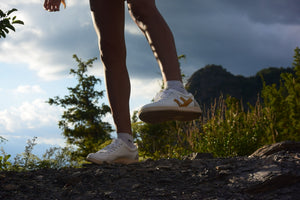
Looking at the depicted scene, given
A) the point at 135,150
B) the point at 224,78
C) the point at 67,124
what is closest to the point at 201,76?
the point at 224,78

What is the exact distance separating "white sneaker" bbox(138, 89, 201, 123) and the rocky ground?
14.9 inches

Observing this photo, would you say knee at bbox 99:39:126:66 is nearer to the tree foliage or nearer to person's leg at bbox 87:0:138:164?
person's leg at bbox 87:0:138:164

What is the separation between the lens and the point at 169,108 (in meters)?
2.28

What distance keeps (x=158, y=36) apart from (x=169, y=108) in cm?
57

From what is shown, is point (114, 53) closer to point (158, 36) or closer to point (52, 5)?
point (158, 36)

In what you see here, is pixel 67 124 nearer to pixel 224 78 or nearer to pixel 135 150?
pixel 135 150

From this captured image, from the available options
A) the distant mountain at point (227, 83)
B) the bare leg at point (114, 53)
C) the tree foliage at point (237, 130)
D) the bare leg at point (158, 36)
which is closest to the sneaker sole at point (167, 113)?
the bare leg at point (158, 36)

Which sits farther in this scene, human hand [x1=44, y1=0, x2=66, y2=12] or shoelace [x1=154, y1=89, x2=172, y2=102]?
human hand [x1=44, y1=0, x2=66, y2=12]

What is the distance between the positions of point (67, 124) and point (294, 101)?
871 centimetres

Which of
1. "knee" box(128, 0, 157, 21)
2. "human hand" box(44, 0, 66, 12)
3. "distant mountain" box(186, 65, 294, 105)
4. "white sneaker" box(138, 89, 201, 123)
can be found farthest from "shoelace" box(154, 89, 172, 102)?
"distant mountain" box(186, 65, 294, 105)

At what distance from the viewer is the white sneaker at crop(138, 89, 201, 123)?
2.27 metres

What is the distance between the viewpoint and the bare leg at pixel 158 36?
2.40 metres

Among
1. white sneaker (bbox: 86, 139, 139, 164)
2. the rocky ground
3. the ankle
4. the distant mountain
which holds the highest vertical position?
the distant mountain

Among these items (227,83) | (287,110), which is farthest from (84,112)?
(227,83)
